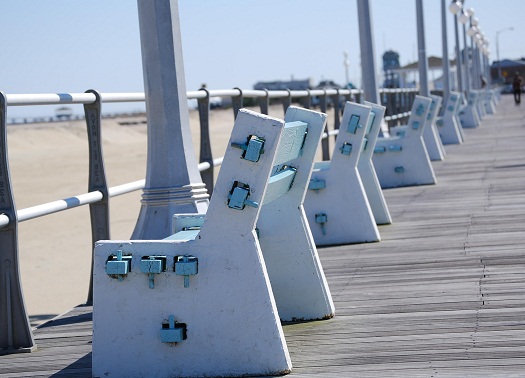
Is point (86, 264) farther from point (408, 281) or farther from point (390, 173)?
point (408, 281)

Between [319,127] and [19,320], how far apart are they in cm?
170

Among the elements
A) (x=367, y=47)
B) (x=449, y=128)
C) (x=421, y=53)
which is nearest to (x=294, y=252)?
(x=367, y=47)

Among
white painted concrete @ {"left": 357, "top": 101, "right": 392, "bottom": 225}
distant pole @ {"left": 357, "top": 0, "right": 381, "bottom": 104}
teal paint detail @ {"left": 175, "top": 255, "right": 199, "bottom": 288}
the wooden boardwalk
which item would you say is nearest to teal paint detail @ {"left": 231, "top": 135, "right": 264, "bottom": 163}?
teal paint detail @ {"left": 175, "top": 255, "right": 199, "bottom": 288}

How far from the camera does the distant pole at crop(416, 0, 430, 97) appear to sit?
23656 mm

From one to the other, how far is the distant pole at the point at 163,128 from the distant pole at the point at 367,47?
8234 mm

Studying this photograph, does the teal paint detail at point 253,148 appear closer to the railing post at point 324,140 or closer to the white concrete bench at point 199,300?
the white concrete bench at point 199,300

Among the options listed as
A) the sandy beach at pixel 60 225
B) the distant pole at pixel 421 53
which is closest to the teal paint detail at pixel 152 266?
the sandy beach at pixel 60 225

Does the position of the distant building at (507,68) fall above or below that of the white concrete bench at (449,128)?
below

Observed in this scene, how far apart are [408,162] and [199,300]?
30.3 feet

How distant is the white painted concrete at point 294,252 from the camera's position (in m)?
5.76

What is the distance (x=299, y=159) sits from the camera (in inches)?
227

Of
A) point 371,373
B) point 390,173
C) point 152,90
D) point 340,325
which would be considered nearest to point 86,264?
point 390,173

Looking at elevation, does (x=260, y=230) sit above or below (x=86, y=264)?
above

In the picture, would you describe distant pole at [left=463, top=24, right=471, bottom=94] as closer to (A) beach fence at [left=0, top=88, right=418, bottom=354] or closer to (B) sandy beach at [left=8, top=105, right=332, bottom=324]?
(B) sandy beach at [left=8, top=105, right=332, bottom=324]
